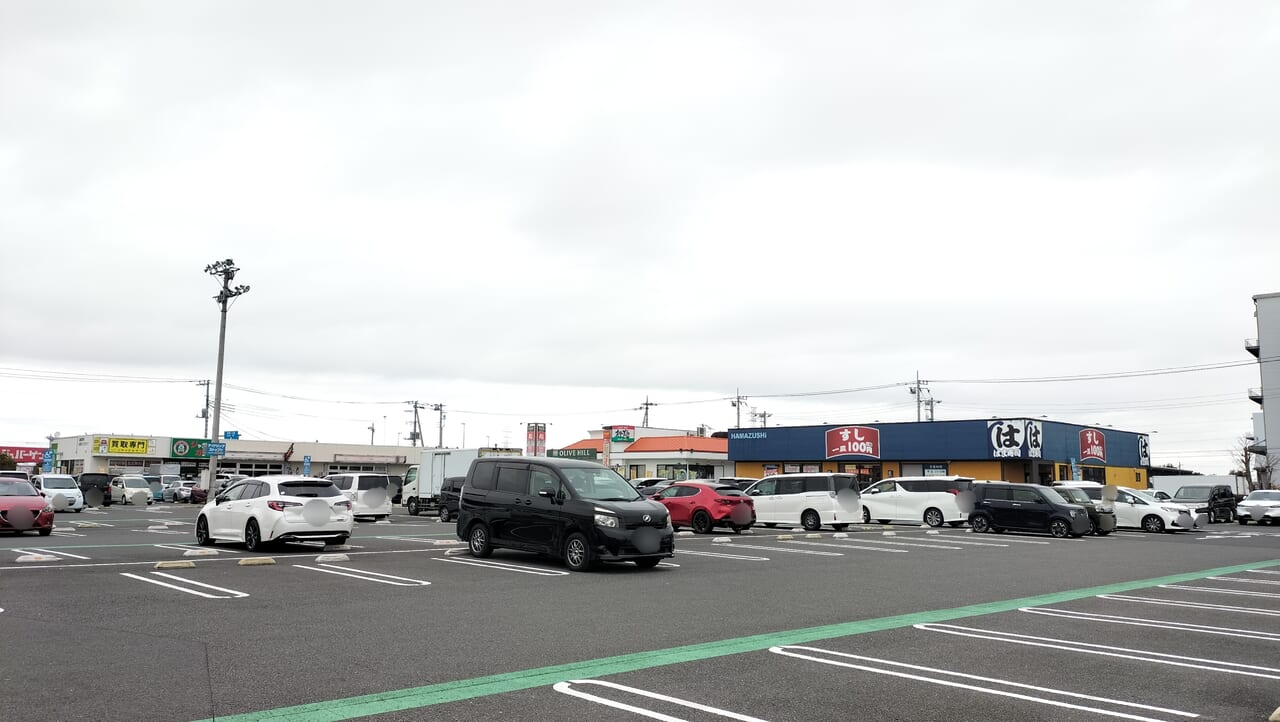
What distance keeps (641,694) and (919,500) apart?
25703 mm

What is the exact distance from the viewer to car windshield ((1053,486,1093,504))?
92.4 feet

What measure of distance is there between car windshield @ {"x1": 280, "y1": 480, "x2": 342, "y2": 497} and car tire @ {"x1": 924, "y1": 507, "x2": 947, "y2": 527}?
64.6ft

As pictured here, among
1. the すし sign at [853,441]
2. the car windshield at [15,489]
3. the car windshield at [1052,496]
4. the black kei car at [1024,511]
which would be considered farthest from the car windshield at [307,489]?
the すし sign at [853,441]

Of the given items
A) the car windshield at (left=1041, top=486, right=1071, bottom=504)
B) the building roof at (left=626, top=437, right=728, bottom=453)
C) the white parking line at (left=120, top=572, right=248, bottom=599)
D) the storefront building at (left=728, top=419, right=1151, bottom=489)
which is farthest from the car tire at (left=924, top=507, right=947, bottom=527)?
the building roof at (left=626, top=437, right=728, bottom=453)

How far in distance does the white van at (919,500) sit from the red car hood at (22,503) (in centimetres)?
2392

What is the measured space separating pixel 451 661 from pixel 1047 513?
2329 cm

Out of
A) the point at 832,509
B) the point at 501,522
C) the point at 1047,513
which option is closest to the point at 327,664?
the point at 501,522

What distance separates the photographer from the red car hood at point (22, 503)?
20031mm

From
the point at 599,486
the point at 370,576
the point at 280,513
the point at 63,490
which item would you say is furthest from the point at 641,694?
the point at 63,490

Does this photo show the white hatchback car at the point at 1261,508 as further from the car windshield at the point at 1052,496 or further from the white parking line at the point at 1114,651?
the white parking line at the point at 1114,651

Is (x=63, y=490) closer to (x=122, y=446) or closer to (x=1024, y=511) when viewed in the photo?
(x=1024, y=511)

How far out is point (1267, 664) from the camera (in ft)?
24.7

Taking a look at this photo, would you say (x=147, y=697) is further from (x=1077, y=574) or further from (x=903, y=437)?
(x=903, y=437)

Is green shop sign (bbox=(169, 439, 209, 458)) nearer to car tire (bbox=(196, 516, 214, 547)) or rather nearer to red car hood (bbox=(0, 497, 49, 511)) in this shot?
red car hood (bbox=(0, 497, 49, 511))
